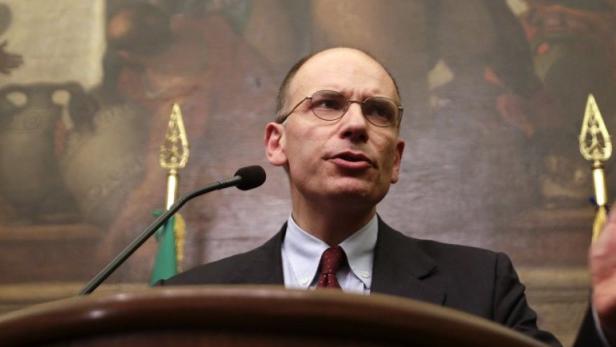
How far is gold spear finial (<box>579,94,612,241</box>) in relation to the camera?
4246mm

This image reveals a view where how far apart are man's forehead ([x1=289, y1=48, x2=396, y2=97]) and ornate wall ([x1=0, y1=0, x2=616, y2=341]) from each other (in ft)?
5.08

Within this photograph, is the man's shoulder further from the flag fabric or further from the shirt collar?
→ the flag fabric

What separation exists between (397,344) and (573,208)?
364 centimetres

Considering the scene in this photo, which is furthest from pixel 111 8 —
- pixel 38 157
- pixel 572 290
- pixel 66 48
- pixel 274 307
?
pixel 274 307

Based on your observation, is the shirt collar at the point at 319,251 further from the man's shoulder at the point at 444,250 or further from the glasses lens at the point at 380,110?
the glasses lens at the point at 380,110

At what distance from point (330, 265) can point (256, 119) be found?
229 cm

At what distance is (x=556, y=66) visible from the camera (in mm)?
4887

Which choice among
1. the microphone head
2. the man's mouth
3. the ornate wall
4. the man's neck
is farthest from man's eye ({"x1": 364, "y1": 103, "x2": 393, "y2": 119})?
the ornate wall

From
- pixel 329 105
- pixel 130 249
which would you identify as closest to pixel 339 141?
pixel 329 105

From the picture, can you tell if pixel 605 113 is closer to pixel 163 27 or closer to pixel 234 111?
pixel 234 111

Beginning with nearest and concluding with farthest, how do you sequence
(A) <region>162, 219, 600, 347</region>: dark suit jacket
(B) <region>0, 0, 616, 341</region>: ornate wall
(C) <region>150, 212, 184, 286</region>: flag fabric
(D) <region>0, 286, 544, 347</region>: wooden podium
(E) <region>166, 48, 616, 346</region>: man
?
(D) <region>0, 286, 544, 347</region>: wooden podium < (A) <region>162, 219, 600, 347</region>: dark suit jacket < (E) <region>166, 48, 616, 346</region>: man < (C) <region>150, 212, 184, 286</region>: flag fabric < (B) <region>0, 0, 616, 341</region>: ornate wall

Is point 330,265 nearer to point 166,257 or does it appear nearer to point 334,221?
point 334,221

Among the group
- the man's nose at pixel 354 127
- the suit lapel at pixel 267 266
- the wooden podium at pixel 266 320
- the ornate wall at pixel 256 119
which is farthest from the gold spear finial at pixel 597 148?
the wooden podium at pixel 266 320

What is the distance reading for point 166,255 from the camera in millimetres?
4406
